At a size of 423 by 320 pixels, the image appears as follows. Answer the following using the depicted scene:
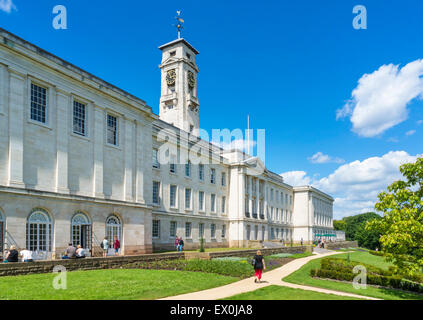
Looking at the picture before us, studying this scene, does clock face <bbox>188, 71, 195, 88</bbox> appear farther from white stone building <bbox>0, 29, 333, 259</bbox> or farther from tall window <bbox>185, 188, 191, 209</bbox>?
tall window <bbox>185, 188, 191, 209</bbox>

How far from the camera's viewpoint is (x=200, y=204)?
45781 millimetres

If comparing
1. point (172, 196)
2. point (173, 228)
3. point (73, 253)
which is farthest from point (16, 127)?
point (173, 228)

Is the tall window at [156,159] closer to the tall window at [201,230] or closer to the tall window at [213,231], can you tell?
the tall window at [201,230]

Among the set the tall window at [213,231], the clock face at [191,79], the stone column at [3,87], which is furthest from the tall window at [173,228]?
the clock face at [191,79]

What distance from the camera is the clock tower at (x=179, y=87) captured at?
194ft

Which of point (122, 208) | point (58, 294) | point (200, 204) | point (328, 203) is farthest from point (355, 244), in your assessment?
point (58, 294)

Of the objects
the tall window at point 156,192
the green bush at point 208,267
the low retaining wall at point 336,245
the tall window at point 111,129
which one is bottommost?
the low retaining wall at point 336,245

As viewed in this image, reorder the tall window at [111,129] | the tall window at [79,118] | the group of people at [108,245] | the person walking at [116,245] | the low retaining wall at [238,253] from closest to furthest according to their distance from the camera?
the group of people at [108,245] → the tall window at [79,118] → the person walking at [116,245] → the tall window at [111,129] → the low retaining wall at [238,253]

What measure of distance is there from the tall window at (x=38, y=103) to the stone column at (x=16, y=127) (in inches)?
36.8

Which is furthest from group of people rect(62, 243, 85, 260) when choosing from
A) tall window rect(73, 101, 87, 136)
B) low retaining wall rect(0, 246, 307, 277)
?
tall window rect(73, 101, 87, 136)

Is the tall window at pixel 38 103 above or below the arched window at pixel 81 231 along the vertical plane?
above
